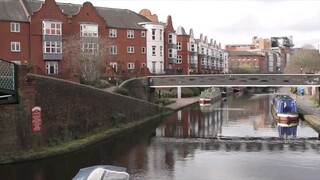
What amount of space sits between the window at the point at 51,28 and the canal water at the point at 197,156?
21.0 metres

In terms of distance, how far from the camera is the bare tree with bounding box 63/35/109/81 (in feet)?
159

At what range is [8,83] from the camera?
22.6m

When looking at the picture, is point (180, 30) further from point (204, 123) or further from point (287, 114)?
point (287, 114)

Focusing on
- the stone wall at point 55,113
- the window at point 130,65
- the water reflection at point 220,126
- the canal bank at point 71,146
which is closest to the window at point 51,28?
the window at point 130,65

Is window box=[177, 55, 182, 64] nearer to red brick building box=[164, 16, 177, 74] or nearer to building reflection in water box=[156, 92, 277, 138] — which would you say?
red brick building box=[164, 16, 177, 74]

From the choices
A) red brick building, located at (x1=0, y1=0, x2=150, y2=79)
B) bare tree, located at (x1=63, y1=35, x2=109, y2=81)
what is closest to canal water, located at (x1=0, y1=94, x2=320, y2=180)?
bare tree, located at (x1=63, y1=35, x2=109, y2=81)

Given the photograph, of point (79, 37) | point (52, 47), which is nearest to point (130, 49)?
point (79, 37)

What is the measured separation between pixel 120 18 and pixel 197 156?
42777mm

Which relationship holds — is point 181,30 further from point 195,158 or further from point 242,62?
point 242,62

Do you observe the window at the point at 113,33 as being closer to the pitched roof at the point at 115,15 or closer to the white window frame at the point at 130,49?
the pitched roof at the point at 115,15

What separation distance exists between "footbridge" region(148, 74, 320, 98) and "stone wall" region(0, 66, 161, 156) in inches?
607

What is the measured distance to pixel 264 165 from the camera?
24.8 meters

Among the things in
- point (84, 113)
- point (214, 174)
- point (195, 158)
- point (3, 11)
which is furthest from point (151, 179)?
point (3, 11)

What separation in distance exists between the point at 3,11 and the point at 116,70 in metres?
16.8
